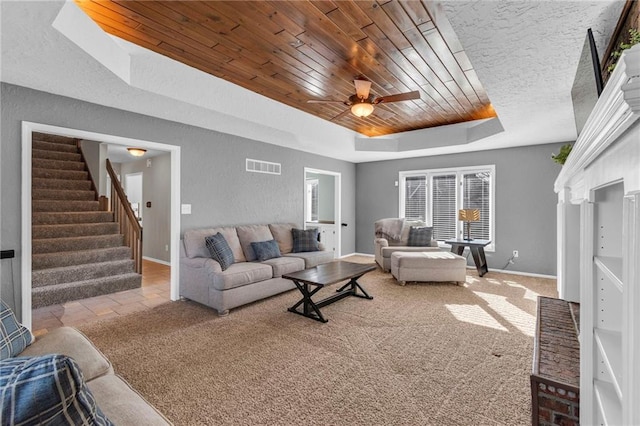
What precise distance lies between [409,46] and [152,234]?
21.4ft

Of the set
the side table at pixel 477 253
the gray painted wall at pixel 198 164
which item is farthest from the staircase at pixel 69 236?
the side table at pixel 477 253

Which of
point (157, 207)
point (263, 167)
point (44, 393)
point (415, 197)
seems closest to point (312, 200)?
point (415, 197)

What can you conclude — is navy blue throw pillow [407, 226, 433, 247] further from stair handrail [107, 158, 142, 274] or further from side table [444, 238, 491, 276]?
stair handrail [107, 158, 142, 274]

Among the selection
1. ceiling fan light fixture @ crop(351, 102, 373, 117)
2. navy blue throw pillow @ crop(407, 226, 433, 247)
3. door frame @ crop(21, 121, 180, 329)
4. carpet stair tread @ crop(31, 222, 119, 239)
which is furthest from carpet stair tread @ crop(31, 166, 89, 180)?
navy blue throw pillow @ crop(407, 226, 433, 247)

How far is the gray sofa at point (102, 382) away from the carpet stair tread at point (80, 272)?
2986 millimetres

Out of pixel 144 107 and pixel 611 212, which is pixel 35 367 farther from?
pixel 144 107

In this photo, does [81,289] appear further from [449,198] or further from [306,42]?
[449,198]

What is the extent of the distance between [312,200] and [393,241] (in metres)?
3.20

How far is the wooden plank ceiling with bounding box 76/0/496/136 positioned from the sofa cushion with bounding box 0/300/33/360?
2095 millimetres

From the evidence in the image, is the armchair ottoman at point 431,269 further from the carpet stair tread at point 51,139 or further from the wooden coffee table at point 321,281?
the carpet stair tread at point 51,139

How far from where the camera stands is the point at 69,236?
4.77 meters

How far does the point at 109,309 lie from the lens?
3.68 m

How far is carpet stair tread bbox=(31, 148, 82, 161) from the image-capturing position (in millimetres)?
5345

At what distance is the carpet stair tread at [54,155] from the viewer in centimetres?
534
